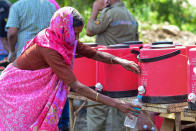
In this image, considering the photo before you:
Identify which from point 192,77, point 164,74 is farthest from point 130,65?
point 192,77

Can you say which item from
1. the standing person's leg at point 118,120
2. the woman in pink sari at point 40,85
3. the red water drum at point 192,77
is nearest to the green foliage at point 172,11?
the standing person's leg at point 118,120

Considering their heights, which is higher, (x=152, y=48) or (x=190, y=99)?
(x=152, y=48)

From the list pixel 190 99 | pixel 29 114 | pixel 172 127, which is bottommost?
pixel 172 127

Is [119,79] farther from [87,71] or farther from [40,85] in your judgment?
[40,85]

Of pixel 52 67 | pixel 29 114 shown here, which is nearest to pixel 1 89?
pixel 29 114

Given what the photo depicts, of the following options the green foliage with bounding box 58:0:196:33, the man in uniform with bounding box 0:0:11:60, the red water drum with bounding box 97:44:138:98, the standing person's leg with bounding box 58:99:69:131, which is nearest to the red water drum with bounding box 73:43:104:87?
the red water drum with bounding box 97:44:138:98

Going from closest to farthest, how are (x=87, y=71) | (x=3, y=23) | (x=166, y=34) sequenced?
(x=87, y=71)
(x=3, y=23)
(x=166, y=34)

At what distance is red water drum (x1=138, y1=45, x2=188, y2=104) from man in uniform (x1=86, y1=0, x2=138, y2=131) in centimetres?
140

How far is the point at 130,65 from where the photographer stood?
276 centimetres

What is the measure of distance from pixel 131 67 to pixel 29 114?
896 mm

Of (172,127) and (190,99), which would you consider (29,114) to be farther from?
(172,127)

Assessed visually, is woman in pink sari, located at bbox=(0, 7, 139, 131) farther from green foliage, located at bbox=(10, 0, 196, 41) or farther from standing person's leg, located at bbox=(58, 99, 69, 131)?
green foliage, located at bbox=(10, 0, 196, 41)

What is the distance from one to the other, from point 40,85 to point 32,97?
0.11m

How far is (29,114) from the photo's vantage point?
2.69m
